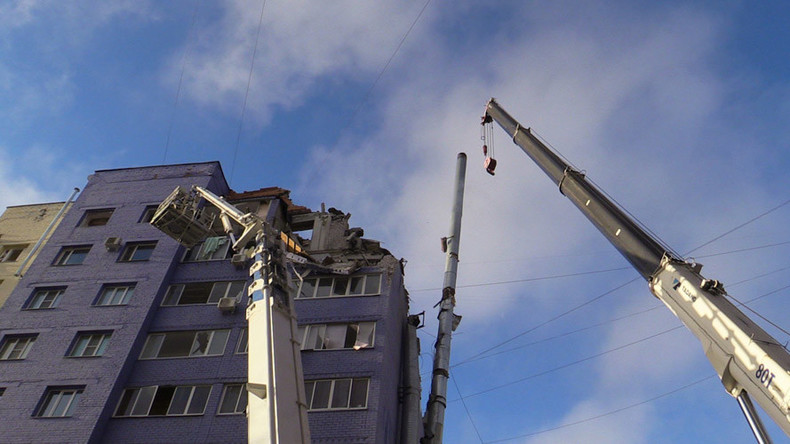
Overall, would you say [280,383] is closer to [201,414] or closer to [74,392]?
[201,414]

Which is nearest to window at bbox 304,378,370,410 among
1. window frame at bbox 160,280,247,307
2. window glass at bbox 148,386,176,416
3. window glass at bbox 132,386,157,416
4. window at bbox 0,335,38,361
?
window glass at bbox 148,386,176,416

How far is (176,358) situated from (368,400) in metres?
12.0

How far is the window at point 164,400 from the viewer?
99.3 ft

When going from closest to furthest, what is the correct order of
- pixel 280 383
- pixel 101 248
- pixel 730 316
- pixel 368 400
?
pixel 280 383
pixel 730 316
pixel 368 400
pixel 101 248

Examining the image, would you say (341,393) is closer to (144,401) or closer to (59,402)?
(144,401)

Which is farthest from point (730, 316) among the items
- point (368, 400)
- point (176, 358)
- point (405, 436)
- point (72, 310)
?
point (72, 310)

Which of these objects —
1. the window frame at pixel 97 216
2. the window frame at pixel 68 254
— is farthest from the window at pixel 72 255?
the window frame at pixel 97 216

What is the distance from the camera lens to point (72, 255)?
39.5m

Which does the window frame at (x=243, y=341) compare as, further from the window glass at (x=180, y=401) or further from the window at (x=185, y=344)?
the window glass at (x=180, y=401)

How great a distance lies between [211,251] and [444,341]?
55.4 ft

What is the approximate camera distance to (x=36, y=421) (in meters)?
29.8

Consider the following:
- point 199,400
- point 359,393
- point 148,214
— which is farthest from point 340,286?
point 148,214

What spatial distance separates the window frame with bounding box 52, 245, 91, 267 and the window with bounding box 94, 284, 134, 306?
3.99 m

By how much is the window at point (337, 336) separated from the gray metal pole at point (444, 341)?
4774 millimetres
